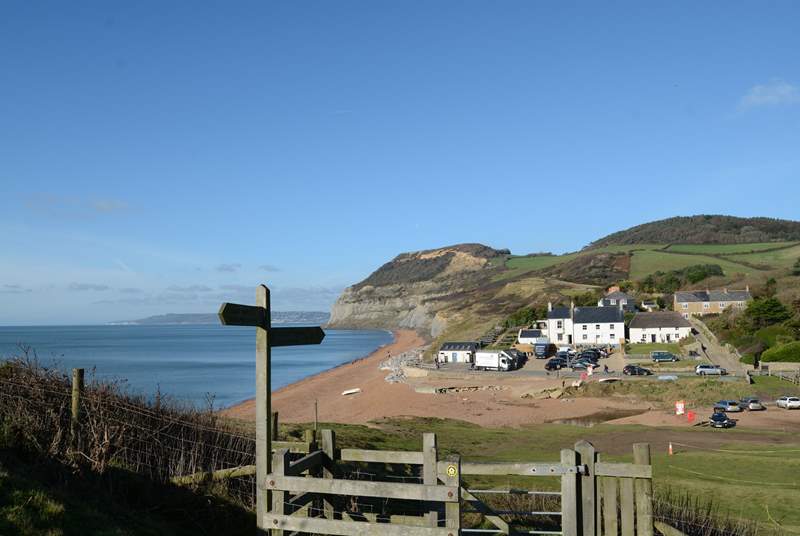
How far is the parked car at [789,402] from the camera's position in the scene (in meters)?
40.0

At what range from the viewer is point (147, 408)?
10.9 meters

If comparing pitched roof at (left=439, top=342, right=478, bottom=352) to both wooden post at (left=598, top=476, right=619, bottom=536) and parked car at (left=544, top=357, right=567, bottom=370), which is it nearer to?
parked car at (left=544, top=357, right=567, bottom=370)

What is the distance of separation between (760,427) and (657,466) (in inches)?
685

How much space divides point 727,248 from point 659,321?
91.6 m

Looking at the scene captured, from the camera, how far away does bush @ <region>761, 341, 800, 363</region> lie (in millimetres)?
53344

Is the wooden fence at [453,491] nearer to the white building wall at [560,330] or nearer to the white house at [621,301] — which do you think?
the white building wall at [560,330]

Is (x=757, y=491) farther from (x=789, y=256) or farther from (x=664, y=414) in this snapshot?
(x=789, y=256)

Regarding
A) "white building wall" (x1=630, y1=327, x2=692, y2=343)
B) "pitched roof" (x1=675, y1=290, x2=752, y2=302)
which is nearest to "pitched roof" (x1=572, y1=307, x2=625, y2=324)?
"white building wall" (x1=630, y1=327, x2=692, y2=343)

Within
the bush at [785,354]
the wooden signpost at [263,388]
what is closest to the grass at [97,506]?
the wooden signpost at [263,388]

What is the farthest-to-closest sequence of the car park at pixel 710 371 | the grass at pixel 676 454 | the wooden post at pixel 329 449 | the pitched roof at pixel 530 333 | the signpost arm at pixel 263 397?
the pitched roof at pixel 530 333 → the car park at pixel 710 371 → the grass at pixel 676 454 → the wooden post at pixel 329 449 → the signpost arm at pixel 263 397

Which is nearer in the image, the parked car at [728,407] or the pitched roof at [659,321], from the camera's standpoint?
the parked car at [728,407]

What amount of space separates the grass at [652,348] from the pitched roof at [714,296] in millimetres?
21503

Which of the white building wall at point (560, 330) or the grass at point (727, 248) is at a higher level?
the grass at point (727, 248)

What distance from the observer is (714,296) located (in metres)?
93.6
